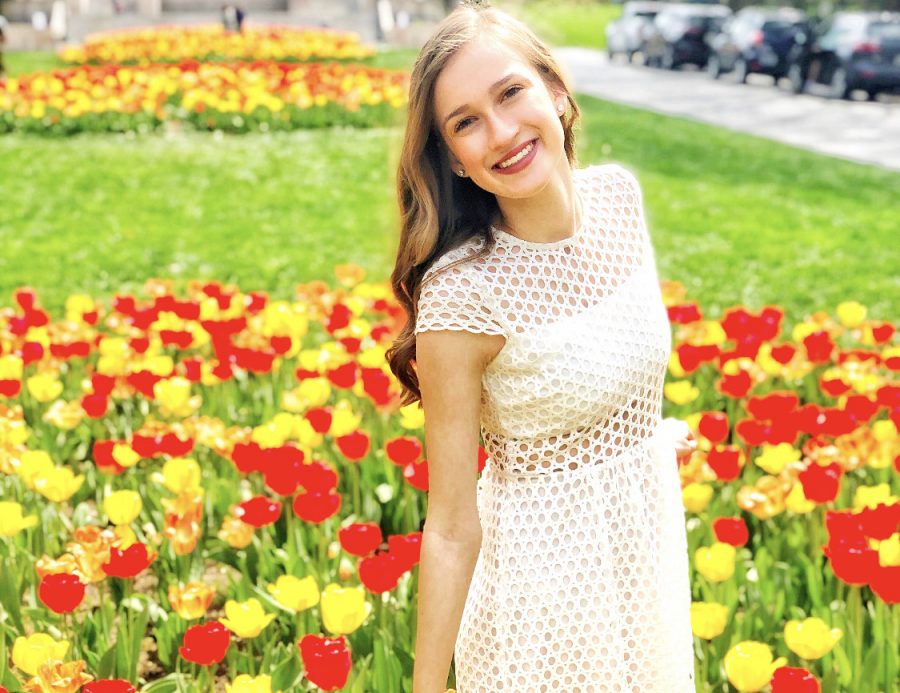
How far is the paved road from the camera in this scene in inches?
512

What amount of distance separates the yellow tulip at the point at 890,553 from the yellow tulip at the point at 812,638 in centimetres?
22

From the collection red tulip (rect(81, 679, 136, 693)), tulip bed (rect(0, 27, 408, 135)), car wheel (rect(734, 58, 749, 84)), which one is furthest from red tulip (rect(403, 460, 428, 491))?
car wheel (rect(734, 58, 749, 84))

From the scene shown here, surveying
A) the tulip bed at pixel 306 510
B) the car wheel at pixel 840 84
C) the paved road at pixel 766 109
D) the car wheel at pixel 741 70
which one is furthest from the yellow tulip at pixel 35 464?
the car wheel at pixel 741 70

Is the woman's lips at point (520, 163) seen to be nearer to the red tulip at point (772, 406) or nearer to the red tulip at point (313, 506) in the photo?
the red tulip at point (313, 506)

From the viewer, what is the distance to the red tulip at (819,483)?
107 inches

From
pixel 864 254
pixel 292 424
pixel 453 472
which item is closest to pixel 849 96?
pixel 864 254

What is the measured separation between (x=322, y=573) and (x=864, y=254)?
5350 millimetres

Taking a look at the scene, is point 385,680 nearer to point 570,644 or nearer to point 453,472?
point 570,644

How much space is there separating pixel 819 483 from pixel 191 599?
56.2 inches

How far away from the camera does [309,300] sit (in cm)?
479

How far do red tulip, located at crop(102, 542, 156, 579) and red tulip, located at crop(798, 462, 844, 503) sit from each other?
A: 1488mm

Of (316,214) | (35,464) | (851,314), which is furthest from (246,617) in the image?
(316,214)

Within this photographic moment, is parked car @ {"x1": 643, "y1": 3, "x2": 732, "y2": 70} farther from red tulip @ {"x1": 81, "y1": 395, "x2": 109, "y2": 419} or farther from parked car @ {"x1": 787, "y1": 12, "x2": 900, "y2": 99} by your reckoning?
red tulip @ {"x1": 81, "y1": 395, "x2": 109, "y2": 419}

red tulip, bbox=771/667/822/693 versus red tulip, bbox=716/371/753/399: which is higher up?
red tulip, bbox=771/667/822/693
